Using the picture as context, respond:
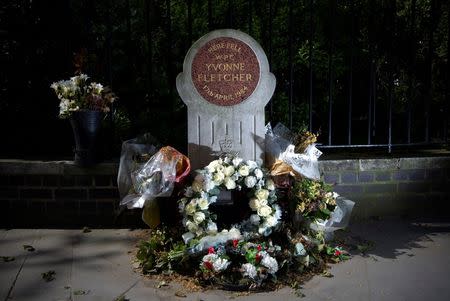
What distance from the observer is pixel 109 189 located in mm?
4645

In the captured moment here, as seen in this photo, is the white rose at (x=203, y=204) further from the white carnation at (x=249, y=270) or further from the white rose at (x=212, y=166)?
the white carnation at (x=249, y=270)

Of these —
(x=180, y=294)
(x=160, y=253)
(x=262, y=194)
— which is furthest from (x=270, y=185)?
(x=180, y=294)

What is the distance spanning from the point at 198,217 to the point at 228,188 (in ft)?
1.06

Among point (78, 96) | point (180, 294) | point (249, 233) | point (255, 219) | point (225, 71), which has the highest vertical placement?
point (225, 71)

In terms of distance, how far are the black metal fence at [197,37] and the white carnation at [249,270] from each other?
1965 mm

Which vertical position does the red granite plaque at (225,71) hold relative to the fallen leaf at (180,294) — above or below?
above

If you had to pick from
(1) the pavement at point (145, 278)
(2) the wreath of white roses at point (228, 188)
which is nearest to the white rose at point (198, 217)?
(2) the wreath of white roses at point (228, 188)

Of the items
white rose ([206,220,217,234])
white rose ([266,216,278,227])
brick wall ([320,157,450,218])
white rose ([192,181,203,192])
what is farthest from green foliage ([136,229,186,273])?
brick wall ([320,157,450,218])

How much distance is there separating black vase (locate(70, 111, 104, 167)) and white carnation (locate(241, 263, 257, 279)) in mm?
1892

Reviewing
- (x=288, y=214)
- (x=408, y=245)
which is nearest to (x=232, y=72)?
(x=288, y=214)

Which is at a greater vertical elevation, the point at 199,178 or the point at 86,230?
the point at 199,178

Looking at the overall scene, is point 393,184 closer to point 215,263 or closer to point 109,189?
point 215,263

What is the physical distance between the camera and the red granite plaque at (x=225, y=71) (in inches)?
163

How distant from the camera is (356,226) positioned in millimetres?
4773
